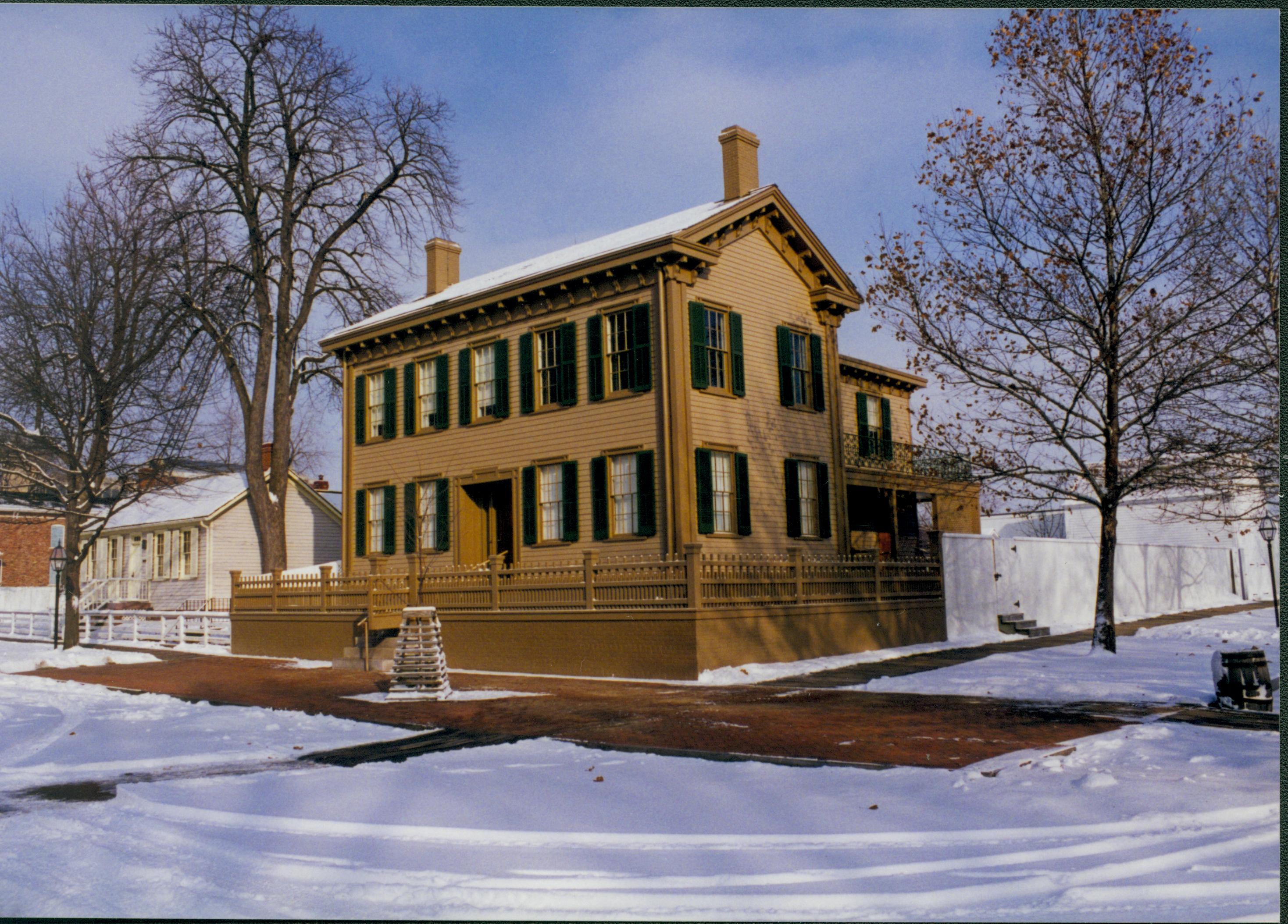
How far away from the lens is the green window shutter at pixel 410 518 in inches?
904

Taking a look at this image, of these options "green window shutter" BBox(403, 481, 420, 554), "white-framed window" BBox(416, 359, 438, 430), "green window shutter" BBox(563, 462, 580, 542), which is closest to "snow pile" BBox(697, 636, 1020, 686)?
"green window shutter" BBox(563, 462, 580, 542)

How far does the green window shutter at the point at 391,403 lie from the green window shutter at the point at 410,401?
0.35 meters

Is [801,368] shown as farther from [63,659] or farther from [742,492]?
[63,659]

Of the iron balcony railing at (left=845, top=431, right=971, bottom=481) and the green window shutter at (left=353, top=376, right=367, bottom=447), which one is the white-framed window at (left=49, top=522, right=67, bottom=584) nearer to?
the green window shutter at (left=353, top=376, right=367, bottom=447)

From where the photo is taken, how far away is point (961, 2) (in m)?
6.09

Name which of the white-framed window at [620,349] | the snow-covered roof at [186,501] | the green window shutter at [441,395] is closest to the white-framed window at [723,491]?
the white-framed window at [620,349]

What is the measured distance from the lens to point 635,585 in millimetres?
16500

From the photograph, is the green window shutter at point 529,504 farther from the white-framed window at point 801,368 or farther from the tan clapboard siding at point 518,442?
the white-framed window at point 801,368

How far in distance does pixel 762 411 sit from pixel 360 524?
1032cm

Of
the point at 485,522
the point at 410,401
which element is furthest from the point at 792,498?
the point at 410,401

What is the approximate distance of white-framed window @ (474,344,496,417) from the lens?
864 inches

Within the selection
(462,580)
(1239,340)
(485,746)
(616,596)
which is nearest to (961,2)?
(485,746)

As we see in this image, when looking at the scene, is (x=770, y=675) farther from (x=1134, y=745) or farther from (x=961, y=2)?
(x=961, y=2)

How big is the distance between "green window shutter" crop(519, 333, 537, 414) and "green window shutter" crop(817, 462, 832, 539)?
20.2 feet
